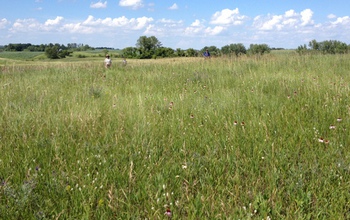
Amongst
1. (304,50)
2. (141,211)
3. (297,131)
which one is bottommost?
(141,211)

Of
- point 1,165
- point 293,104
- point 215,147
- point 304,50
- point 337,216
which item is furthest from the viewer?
point 304,50

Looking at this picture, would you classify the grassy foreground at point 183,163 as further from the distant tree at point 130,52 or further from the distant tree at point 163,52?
the distant tree at point 130,52

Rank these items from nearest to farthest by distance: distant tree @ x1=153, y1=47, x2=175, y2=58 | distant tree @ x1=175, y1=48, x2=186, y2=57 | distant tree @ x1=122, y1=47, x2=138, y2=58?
distant tree @ x1=175, y1=48, x2=186, y2=57 → distant tree @ x1=153, y1=47, x2=175, y2=58 → distant tree @ x1=122, y1=47, x2=138, y2=58

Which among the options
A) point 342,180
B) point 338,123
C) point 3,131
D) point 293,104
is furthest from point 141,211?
point 293,104

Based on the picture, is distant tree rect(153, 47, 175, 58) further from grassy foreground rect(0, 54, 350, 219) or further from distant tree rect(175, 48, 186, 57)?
grassy foreground rect(0, 54, 350, 219)

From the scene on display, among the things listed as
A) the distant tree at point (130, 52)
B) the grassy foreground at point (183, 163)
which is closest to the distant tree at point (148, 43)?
the distant tree at point (130, 52)

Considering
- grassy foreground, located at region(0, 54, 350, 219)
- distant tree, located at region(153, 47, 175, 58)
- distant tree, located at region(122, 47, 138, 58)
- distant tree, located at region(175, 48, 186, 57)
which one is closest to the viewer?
grassy foreground, located at region(0, 54, 350, 219)

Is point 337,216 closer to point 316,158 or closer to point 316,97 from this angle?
point 316,158

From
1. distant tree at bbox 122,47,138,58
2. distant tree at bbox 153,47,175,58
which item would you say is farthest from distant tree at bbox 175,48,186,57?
distant tree at bbox 122,47,138,58

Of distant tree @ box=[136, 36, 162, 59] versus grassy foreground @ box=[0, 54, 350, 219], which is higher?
distant tree @ box=[136, 36, 162, 59]

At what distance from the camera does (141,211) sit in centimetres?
181

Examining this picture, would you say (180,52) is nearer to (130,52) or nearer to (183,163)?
(130,52)

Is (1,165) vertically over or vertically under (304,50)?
under

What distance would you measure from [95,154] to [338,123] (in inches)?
111
